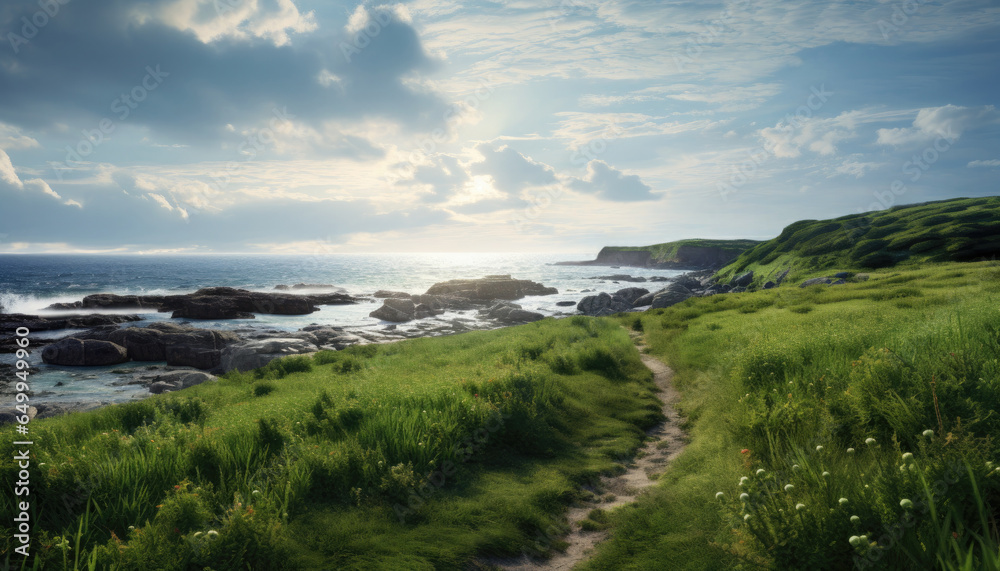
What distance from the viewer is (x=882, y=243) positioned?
66.2 metres

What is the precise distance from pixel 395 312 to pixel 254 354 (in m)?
31.5

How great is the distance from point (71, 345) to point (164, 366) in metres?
7.35

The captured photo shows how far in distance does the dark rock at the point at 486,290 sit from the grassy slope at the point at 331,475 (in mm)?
74591

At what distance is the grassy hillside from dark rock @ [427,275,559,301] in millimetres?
38323

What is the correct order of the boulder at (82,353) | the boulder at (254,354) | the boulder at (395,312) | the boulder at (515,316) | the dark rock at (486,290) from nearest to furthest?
the boulder at (254,354) → the boulder at (82,353) → the boulder at (515,316) → the boulder at (395,312) → the dark rock at (486,290)

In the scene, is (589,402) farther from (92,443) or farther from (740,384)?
(92,443)

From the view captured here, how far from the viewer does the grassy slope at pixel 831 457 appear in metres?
4.94

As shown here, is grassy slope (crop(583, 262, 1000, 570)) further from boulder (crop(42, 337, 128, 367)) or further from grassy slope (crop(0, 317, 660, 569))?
boulder (crop(42, 337, 128, 367))

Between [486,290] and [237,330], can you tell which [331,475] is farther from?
[486,290]

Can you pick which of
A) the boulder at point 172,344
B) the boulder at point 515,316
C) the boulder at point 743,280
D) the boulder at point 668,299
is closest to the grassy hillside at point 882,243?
the boulder at point 743,280

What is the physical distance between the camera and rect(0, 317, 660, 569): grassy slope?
5.74 m

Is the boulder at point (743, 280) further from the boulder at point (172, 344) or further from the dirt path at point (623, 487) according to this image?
the boulder at point (172, 344)

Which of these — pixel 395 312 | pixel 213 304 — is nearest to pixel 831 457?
pixel 395 312

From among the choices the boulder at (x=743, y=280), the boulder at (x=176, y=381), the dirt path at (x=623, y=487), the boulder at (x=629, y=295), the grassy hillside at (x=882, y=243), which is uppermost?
the grassy hillside at (x=882, y=243)
